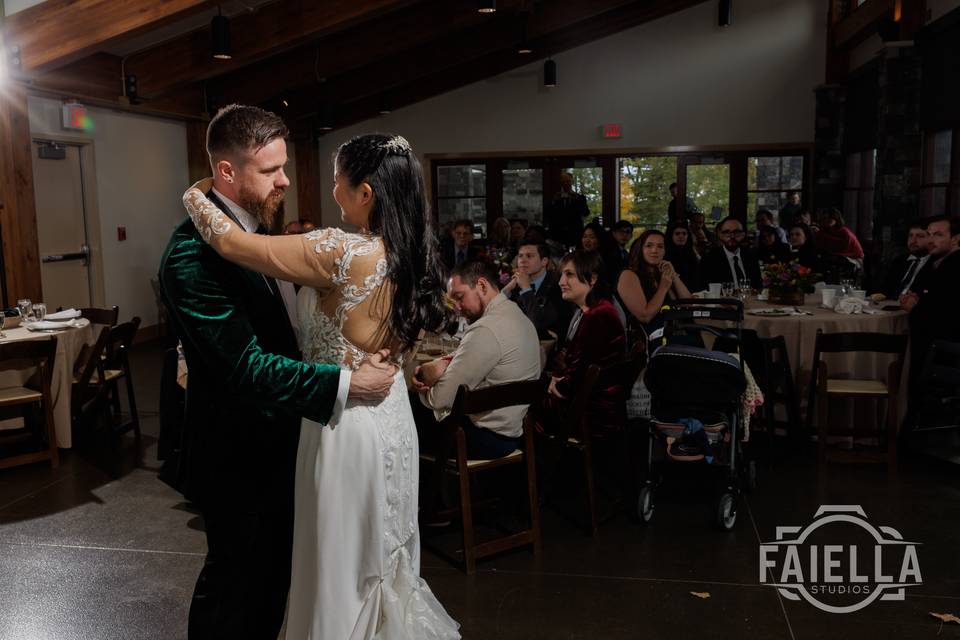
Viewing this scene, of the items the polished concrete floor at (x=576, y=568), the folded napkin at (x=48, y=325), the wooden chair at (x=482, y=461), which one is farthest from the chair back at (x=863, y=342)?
the folded napkin at (x=48, y=325)

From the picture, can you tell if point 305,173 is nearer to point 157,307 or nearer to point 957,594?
point 157,307

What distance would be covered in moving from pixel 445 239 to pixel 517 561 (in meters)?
6.54

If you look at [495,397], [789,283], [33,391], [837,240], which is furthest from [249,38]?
[837,240]

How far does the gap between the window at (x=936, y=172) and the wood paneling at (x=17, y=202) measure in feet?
27.3

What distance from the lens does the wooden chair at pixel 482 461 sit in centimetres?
314

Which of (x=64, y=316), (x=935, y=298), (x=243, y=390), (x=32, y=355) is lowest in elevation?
(x=32, y=355)

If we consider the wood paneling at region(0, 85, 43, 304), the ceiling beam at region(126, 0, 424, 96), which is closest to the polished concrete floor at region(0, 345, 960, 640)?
the wood paneling at region(0, 85, 43, 304)

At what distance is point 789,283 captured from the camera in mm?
5652

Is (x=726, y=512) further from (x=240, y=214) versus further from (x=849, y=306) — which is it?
(x=240, y=214)

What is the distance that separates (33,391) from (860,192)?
9.94m

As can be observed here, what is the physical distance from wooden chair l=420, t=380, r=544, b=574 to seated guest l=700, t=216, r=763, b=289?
3.60 metres

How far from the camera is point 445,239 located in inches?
384

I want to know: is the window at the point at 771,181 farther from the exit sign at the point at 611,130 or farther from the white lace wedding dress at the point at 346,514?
the white lace wedding dress at the point at 346,514

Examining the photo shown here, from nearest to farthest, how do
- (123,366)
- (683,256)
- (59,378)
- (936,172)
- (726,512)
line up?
→ (726,512)
(59,378)
(123,366)
(683,256)
(936,172)
